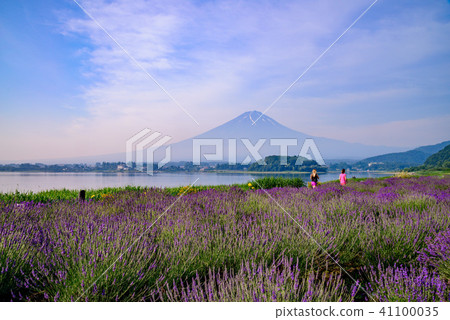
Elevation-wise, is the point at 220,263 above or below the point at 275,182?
below

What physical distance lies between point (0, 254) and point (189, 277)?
64.6 inches

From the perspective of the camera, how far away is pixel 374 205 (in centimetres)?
590

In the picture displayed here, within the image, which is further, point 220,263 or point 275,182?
point 275,182

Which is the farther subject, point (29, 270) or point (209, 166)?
point (209, 166)

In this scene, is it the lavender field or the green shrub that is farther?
the green shrub

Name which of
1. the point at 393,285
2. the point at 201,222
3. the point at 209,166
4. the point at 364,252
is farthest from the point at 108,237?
the point at 209,166

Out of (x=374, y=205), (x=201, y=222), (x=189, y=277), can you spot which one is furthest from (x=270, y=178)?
(x=189, y=277)

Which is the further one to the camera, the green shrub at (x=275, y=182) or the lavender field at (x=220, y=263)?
the green shrub at (x=275, y=182)

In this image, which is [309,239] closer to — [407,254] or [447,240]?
[407,254]

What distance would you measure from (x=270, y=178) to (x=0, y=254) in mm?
12292

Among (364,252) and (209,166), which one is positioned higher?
(209,166)
